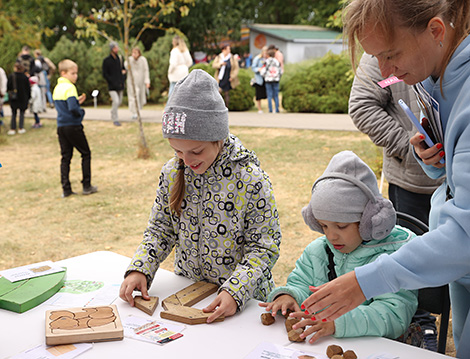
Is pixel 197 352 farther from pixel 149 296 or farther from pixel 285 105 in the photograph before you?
pixel 285 105

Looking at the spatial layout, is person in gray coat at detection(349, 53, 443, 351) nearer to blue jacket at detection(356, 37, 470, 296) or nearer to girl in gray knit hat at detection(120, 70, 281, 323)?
girl in gray knit hat at detection(120, 70, 281, 323)

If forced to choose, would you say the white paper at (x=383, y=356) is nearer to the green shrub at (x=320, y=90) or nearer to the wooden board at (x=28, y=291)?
the wooden board at (x=28, y=291)

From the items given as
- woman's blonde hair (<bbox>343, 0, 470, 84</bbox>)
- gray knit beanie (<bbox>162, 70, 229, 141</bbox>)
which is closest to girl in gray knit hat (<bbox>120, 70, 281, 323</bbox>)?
gray knit beanie (<bbox>162, 70, 229, 141</bbox>)

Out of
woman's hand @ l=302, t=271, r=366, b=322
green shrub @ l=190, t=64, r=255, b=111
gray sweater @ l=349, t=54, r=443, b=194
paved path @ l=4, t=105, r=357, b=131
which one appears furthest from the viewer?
green shrub @ l=190, t=64, r=255, b=111

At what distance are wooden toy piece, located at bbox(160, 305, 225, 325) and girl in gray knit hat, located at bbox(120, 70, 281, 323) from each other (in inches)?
5.1

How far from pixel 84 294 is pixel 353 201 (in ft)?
3.75

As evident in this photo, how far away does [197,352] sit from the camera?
64.5 inches

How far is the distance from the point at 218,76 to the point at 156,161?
5404 millimetres

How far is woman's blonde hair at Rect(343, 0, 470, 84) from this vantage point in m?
1.30

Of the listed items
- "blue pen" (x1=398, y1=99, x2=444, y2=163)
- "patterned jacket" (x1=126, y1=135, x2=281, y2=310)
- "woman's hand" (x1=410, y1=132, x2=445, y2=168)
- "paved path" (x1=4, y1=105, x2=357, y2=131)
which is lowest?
"paved path" (x1=4, y1=105, x2=357, y2=131)

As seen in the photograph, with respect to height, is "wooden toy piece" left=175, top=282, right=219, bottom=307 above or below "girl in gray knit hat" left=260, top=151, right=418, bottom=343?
below

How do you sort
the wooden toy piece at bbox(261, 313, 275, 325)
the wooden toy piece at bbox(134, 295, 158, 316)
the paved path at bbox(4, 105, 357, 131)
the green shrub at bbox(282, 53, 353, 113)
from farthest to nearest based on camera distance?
1. the green shrub at bbox(282, 53, 353, 113)
2. the paved path at bbox(4, 105, 357, 131)
3. the wooden toy piece at bbox(134, 295, 158, 316)
4. the wooden toy piece at bbox(261, 313, 275, 325)

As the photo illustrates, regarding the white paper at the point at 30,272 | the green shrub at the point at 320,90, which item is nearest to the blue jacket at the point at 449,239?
the white paper at the point at 30,272

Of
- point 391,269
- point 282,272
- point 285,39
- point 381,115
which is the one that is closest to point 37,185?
point 282,272
